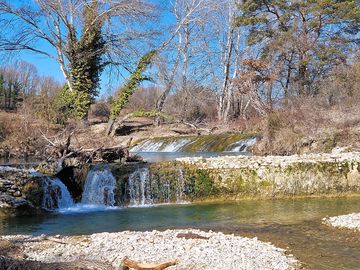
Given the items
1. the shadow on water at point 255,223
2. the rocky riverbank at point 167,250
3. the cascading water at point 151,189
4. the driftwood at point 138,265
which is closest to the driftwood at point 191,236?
the rocky riverbank at point 167,250

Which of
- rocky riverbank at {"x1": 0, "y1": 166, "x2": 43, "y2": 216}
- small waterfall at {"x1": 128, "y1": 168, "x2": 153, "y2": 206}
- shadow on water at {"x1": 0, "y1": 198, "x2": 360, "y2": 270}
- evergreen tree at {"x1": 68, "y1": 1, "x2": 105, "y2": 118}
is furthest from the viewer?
evergreen tree at {"x1": 68, "y1": 1, "x2": 105, "y2": 118}

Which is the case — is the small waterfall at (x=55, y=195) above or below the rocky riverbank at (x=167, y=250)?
above

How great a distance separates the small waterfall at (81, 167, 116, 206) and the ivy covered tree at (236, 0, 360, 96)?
51.6 ft

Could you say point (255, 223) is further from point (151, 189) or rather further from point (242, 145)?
point (242, 145)

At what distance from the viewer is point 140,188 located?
11.6 m

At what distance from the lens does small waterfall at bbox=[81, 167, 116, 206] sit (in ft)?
37.0

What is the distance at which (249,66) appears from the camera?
27000 millimetres

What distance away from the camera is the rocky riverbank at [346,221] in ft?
25.7

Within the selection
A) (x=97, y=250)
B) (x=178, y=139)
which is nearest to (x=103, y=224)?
(x=97, y=250)

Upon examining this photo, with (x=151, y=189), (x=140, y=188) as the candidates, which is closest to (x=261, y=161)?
(x=151, y=189)

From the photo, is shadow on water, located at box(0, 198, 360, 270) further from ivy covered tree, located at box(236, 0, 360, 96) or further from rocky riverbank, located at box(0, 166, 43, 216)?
ivy covered tree, located at box(236, 0, 360, 96)

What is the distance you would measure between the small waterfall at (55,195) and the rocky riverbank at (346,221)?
19.8ft

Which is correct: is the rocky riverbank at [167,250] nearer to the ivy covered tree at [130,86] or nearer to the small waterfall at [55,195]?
the small waterfall at [55,195]

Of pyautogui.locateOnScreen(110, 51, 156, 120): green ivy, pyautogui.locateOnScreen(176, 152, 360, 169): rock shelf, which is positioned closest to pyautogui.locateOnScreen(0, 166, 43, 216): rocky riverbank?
pyautogui.locateOnScreen(176, 152, 360, 169): rock shelf
